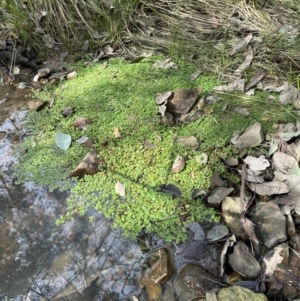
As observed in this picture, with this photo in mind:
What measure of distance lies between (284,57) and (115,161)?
1385 millimetres

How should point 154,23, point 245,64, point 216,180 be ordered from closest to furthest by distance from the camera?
point 216,180 → point 245,64 → point 154,23

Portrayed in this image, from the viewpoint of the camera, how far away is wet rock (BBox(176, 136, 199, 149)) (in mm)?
2256

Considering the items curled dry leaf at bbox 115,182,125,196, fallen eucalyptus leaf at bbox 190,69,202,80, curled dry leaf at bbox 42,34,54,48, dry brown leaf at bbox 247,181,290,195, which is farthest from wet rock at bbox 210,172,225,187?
curled dry leaf at bbox 42,34,54,48

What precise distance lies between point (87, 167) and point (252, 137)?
96cm

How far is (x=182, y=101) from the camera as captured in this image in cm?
248

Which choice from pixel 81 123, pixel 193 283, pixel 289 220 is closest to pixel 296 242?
pixel 289 220

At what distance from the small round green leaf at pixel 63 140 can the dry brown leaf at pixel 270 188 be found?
3.68 feet

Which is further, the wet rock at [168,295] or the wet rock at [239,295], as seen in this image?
the wet rock at [168,295]

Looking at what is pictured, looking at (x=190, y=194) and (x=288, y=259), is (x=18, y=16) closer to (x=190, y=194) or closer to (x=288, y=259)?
(x=190, y=194)

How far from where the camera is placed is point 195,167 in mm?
2170

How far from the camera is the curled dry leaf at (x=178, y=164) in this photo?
2.17 meters

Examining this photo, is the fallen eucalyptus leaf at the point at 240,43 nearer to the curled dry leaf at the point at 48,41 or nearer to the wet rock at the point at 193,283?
the curled dry leaf at the point at 48,41

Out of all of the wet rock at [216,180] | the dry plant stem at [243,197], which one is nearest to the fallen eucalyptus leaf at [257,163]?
the dry plant stem at [243,197]

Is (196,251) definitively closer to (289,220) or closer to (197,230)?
(197,230)
